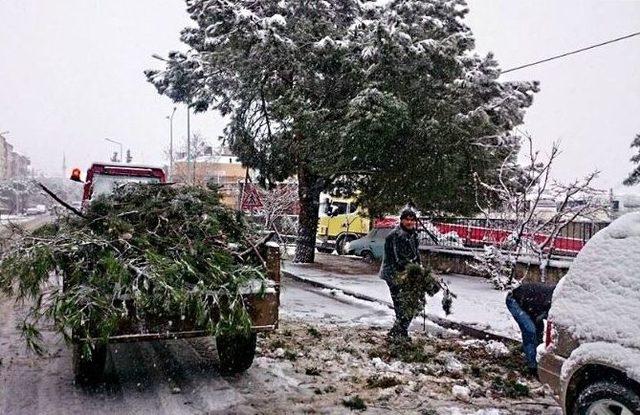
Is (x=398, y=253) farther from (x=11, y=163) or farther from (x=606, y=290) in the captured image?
(x=11, y=163)

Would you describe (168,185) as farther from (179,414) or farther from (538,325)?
(538,325)

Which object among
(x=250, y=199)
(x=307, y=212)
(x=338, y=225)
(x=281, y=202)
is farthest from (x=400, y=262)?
(x=338, y=225)

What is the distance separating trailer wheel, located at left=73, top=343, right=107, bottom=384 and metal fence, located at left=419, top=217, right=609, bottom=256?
21.6 feet

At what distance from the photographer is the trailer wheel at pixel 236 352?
5.73m

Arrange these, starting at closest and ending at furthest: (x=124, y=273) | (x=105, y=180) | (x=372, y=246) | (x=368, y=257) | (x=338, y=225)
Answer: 1. (x=124, y=273)
2. (x=105, y=180)
3. (x=372, y=246)
4. (x=368, y=257)
5. (x=338, y=225)

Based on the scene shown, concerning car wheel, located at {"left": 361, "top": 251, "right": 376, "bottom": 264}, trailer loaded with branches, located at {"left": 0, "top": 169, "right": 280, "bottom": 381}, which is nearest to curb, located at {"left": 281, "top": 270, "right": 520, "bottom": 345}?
trailer loaded with branches, located at {"left": 0, "top": 169, "right": 280, "bottom": 381}

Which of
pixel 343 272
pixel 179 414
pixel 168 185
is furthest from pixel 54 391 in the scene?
pixel 343 272

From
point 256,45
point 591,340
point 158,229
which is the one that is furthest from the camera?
point 256,45

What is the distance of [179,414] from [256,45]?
41.8 ft

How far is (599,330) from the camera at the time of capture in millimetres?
3672

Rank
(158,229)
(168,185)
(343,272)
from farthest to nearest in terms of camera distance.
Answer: (343,272), (168,185), (158,229)

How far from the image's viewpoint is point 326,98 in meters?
16.4

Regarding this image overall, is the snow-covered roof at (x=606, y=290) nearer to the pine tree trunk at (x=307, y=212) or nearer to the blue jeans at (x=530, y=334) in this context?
the blue jeans at (x=530, y=334)

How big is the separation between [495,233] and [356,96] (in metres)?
5.11
